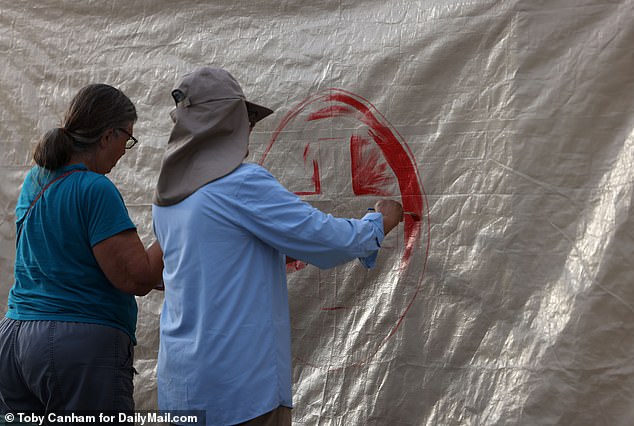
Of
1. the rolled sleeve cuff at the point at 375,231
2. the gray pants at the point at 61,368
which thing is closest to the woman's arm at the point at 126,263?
the gray pants at the point at 61,368

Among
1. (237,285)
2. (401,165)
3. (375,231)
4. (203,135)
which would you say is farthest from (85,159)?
(401,165)

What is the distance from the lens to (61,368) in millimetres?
1436

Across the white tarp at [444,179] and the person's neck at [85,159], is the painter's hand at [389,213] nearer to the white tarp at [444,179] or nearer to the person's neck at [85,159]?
the white tarp at [444,179]

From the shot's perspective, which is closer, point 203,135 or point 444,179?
point 203,135

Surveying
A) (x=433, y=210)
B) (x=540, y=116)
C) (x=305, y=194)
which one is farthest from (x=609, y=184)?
(x=305, y=194)

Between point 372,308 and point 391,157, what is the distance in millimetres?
379

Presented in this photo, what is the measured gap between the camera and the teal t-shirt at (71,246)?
1.46 metres

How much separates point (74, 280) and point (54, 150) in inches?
10.6

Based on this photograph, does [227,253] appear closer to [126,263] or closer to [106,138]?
[126,263]

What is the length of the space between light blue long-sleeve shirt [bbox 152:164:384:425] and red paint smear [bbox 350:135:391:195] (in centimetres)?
48

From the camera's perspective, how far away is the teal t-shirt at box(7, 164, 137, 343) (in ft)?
4.79

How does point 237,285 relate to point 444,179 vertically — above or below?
below

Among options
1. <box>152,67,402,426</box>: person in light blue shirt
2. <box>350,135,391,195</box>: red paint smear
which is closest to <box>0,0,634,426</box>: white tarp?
<box>350,135,391,195</box>: red paint smear

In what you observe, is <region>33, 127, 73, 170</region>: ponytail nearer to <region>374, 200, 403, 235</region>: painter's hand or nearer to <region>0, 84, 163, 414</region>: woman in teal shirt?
<region>0, 84, 163, 414</region>: woman in teal shirt
